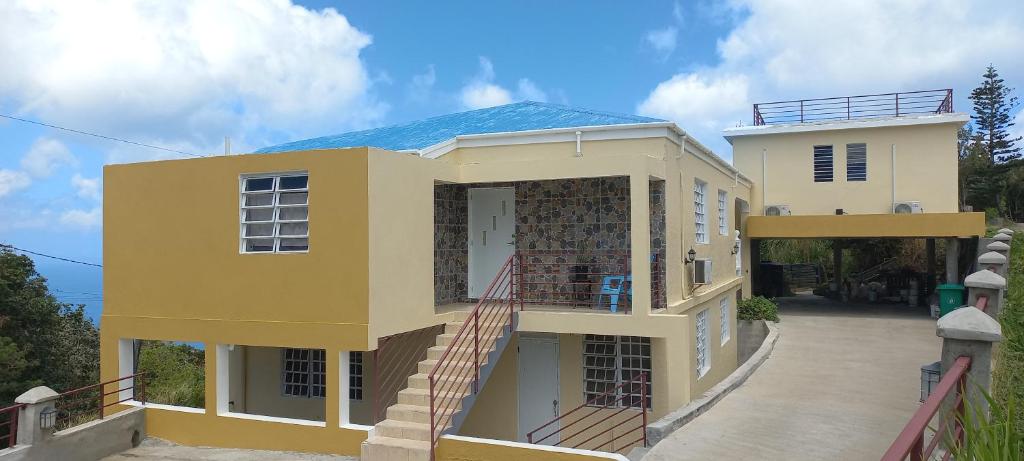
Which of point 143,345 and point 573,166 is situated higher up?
point 573,166

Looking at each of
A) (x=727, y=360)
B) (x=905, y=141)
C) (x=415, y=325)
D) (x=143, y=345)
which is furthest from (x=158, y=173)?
(x=905, y=141)

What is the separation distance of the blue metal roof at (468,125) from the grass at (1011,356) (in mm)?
5599

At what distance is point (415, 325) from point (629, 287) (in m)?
3.71

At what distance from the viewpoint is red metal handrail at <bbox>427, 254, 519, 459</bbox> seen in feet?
31.5

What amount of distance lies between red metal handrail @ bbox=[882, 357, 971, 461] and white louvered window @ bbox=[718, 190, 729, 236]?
38.3 feet

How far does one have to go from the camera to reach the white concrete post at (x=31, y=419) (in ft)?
33.1

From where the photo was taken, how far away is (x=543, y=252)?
42.5 feet

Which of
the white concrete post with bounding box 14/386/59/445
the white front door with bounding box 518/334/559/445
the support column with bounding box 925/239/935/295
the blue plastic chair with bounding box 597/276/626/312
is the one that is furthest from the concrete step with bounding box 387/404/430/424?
the support column with bounding box 925/239/935/295

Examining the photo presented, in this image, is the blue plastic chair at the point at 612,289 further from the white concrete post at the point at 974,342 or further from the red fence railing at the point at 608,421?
the white concrete post at the point at 974,342

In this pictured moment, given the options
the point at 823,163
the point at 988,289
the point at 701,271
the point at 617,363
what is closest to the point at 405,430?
the point at 617,363

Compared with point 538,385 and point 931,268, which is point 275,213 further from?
point 931,268

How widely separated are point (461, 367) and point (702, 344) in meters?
5.58

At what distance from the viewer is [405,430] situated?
9750 millimetres

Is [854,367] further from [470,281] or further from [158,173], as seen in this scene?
[158,173]
